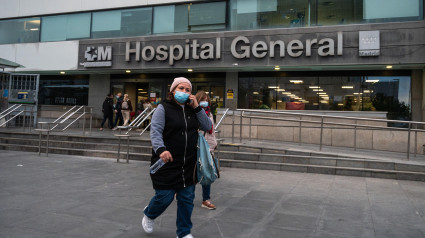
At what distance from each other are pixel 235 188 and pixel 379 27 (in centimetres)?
974

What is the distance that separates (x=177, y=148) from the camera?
3.19 meters

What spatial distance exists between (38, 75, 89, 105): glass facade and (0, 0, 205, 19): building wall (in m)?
3.69

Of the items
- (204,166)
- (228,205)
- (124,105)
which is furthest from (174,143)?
(124,105)

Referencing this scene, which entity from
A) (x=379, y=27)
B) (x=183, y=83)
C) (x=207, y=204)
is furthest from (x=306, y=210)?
(x=379, y=27)

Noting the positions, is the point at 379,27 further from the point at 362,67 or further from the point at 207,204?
the point at 207,204

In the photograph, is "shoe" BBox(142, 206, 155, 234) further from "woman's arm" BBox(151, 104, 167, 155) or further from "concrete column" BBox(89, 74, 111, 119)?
"concrete column" BBox(89, 74, 111, 119)

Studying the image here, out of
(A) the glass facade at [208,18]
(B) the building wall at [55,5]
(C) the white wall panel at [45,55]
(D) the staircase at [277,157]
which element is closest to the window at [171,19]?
(A) the glass facade at [208,18]

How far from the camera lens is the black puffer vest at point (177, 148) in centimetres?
314

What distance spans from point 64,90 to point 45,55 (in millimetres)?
2260

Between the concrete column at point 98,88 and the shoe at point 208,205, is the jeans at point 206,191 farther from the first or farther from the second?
the concrete column at point 98,88

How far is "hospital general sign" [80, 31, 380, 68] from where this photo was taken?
1240 centimetres

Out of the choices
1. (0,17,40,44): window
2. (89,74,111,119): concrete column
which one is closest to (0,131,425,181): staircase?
(89,74,111,119): concrete column

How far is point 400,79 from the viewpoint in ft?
43.4

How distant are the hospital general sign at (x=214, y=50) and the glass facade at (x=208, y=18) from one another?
83cm
